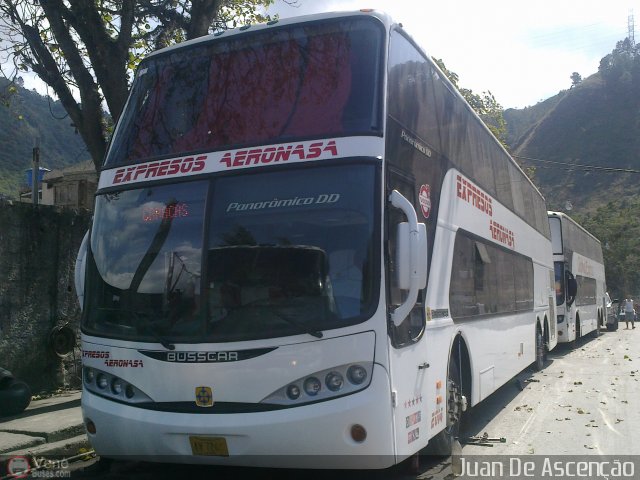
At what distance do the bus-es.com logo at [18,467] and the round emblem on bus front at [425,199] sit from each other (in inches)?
183

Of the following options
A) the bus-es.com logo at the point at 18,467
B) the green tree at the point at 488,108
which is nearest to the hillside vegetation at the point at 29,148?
the green tree at the point at 488,108

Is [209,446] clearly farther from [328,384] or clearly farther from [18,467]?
[18,467]

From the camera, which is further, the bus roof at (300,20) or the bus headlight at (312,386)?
the bus roof at (300,20)

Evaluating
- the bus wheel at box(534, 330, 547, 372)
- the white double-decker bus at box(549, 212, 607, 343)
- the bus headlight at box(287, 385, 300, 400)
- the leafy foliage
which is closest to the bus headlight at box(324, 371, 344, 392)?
the bus headlight at box(287, 385, 300, 400)

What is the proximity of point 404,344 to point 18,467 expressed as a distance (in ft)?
13.8

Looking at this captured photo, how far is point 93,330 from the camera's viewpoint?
234 inches

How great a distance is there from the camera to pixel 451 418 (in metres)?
7.18

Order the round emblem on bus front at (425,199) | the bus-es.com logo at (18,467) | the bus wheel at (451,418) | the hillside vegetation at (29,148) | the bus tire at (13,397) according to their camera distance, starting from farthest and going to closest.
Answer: the hillside vegetation at (29,148) < the bus tire at (13,397) < the bus wheel at (451,418) < the bus-es.com logo at (18,467) < the round emblem on bus front at (425,199)

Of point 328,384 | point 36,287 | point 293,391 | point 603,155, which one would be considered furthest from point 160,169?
point 603,155

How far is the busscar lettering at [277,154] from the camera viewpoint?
545cm

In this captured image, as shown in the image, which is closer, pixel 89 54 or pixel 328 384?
pixel 328 384

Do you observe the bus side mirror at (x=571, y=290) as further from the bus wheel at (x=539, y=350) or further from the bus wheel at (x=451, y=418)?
the bus wheel at (x=451, y=418)

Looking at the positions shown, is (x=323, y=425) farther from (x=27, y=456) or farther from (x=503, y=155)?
(x=503, y=155)

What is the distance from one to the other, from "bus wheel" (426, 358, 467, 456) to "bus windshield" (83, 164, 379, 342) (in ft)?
8.10
